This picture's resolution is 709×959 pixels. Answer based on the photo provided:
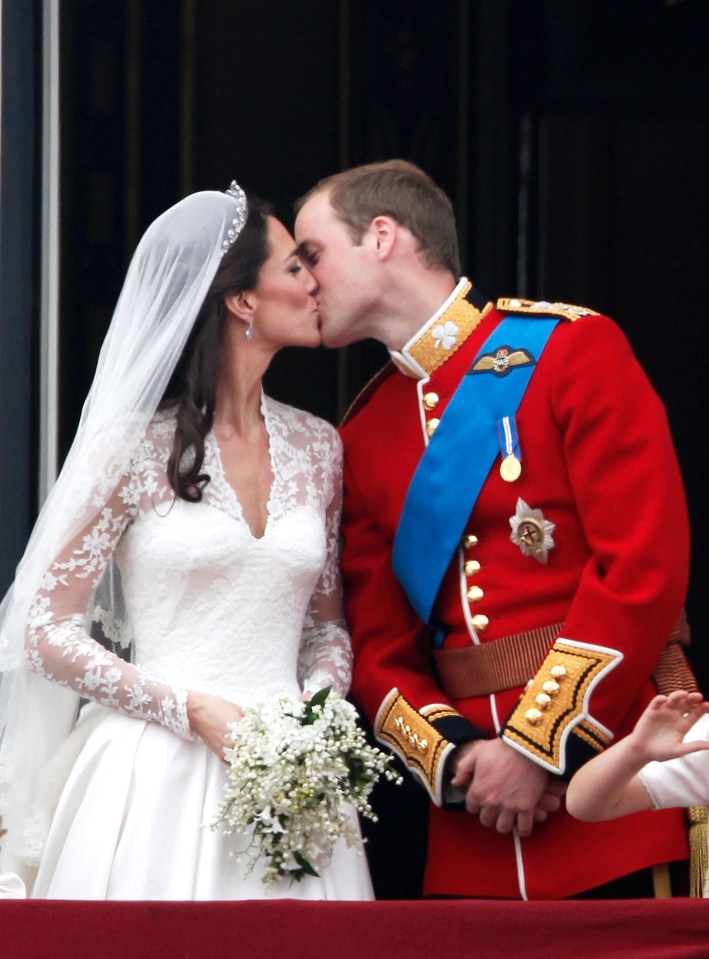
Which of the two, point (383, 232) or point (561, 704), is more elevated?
point (383, 232)

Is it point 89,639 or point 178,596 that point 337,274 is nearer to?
point 178,596

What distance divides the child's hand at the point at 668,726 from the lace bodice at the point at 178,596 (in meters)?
0.77

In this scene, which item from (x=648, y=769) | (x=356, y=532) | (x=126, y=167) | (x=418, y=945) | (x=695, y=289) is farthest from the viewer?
(x=695, y=289)

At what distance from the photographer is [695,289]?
15.4ft

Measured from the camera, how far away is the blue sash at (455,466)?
309 cm

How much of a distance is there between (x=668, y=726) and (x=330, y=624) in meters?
0.98

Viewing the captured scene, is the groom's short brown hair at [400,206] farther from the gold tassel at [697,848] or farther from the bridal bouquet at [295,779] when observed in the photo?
the gold tassel at [697,848]

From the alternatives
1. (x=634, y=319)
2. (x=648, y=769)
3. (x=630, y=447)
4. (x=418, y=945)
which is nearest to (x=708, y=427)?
(x=634, y=319)

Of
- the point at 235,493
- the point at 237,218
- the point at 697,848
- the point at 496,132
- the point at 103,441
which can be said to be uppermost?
the point at 496,132

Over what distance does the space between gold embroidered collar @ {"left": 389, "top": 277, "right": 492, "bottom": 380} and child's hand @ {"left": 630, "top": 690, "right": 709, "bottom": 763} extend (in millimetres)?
1010

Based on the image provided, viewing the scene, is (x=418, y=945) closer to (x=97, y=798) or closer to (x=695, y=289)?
(x=97, y=798)

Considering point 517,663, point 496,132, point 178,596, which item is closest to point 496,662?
point 517,663

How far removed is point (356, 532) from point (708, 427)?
171 centimetres

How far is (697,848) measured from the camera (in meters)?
2.94
